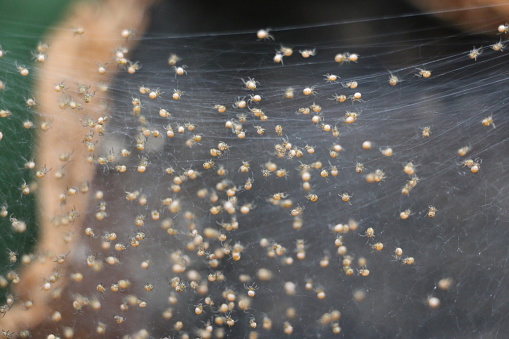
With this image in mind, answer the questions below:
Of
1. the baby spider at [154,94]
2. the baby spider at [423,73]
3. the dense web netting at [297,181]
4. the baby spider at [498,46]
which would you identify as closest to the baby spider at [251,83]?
the dense web netting at [297,181]

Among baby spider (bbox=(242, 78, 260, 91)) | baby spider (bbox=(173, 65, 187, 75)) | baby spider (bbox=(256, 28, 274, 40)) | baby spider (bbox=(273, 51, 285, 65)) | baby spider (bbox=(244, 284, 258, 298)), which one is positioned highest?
baby spider (bbox=(256, 28, 274, 40))

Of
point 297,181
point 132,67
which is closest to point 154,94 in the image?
point 132,67

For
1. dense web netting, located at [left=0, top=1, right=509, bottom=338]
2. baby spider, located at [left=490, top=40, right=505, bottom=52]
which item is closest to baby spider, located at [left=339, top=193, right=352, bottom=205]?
dense web netting, located at [left=0, top=1, right=509, bottom=338]

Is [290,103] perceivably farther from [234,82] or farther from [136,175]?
[136,175]

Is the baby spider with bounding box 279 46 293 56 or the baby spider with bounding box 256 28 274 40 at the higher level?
the baby spider with bounding box 256 28 274 40

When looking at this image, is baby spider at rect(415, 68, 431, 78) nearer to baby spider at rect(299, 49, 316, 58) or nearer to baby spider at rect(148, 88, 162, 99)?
baby spider at rect(299, 49, 316, 58)

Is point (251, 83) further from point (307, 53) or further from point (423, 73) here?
point (423, 73)

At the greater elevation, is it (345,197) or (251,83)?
(251,83)
